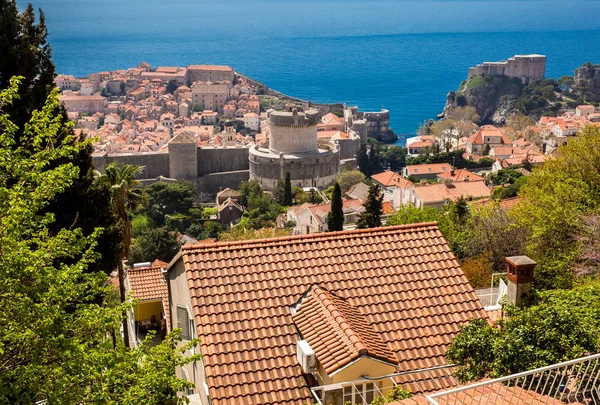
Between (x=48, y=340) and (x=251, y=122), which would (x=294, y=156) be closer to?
(x=251, y=122)

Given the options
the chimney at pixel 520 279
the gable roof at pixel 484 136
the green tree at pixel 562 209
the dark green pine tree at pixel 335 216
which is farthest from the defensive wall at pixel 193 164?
the chimney at pixel 520 279

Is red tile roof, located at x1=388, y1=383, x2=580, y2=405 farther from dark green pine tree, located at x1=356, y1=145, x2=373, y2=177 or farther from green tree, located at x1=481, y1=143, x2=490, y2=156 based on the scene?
green tree, located at x1=481, y1=143, x2=490, y2=156

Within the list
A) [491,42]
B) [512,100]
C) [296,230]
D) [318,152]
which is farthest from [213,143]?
Result: [491,42]

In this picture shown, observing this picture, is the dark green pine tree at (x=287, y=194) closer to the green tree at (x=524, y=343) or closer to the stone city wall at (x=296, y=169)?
the stone city wall at (x=296, y=169)

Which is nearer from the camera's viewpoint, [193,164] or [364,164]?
[193,164]

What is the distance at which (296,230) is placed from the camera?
3481 centimetres

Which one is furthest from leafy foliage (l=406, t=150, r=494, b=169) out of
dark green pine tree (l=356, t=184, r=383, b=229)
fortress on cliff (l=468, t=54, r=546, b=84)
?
fortress on cliff (l=468, t=54, r=546, b=84)

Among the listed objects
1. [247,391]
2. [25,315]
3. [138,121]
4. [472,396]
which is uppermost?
[25,315]

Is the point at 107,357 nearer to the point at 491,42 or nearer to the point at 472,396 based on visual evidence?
the point at 472,396

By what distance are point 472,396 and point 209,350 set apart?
2.22m

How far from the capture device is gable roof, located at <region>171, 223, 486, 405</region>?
Result: 18.8ft

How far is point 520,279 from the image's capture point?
23.0 ft

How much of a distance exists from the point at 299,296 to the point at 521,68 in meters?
107

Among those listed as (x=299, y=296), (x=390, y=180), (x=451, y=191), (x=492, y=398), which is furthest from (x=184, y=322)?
(x=390, y=180)
